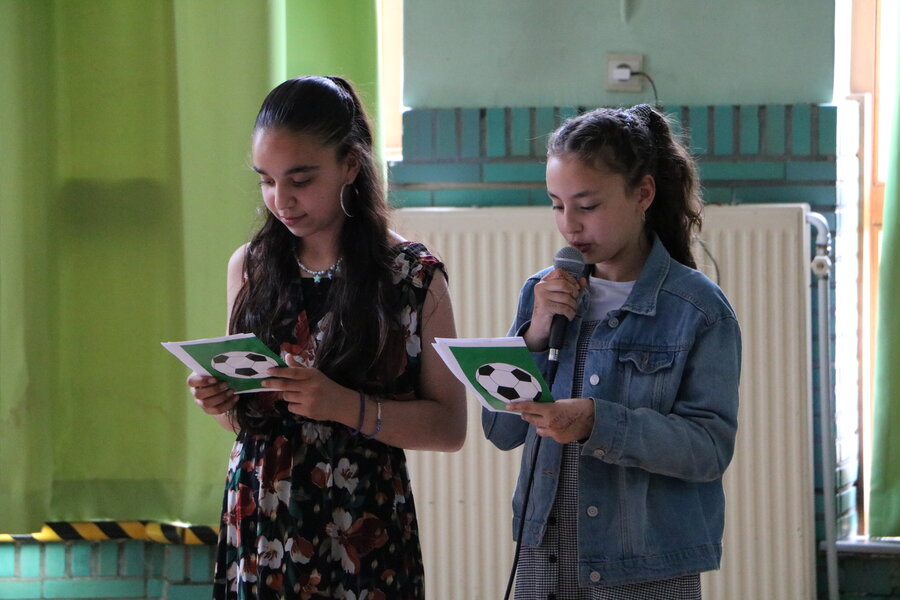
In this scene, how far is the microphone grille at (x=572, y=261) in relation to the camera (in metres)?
1.46

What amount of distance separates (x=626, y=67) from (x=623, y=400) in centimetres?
146

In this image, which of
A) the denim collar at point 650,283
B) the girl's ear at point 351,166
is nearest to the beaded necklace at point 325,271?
the girl's ear at point 351,166

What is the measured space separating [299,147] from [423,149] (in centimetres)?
129

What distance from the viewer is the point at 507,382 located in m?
1.29

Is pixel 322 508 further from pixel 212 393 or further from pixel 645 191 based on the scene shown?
pixel 645 191

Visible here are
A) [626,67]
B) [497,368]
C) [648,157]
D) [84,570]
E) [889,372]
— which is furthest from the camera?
[84,570]

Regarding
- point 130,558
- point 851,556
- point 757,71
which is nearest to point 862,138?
point 757,71

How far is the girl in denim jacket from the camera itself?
135 centimetres

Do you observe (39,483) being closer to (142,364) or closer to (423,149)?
(142,364)

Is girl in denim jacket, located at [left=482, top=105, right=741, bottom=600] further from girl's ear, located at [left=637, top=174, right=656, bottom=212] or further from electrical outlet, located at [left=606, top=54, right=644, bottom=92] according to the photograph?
electrical outlet, located at [left=606, top=54, right=644, bottom=92]

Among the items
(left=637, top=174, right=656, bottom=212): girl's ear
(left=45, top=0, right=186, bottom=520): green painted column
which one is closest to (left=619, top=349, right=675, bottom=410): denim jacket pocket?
(left=637, top=174, right=656, bottom=212): girl's ear

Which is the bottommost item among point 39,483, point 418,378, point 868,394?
point 39,483

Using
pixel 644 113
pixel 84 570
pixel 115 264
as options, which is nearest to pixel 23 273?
pixel 115 264

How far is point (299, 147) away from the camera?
147 centimetres
